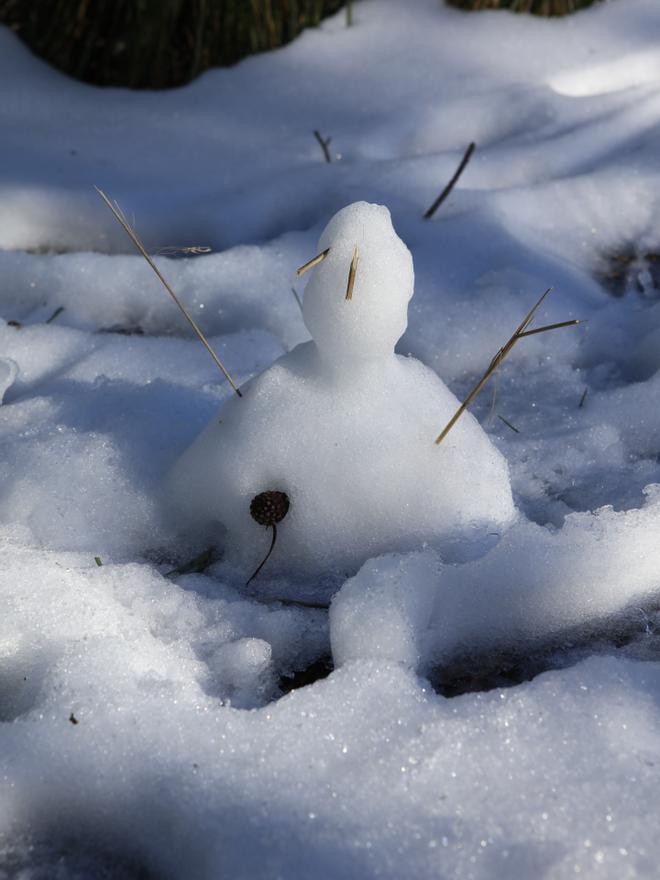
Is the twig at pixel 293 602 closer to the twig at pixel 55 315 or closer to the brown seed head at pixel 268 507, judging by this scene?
the brown seed head at pixel 268 507

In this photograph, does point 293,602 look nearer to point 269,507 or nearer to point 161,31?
point 269,507

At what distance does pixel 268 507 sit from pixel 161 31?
2188mm

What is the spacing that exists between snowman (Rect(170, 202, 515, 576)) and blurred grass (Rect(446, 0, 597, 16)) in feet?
6.69

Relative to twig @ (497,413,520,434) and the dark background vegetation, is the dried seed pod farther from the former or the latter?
the dark background vegetation

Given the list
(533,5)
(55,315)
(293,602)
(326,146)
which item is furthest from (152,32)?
(293,602)

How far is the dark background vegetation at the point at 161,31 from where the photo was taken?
119 inches

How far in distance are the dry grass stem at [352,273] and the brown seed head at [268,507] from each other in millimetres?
307

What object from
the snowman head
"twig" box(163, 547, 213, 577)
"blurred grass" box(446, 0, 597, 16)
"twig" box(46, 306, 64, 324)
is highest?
the snowman head

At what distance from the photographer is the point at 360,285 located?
1.32 m

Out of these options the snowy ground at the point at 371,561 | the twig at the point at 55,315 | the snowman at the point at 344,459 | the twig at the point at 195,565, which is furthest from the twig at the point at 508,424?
the twig at the point at 55,315

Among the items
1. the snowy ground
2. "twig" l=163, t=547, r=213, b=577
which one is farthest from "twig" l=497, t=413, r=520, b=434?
"twig" l=163, t=547, r=213, b=577

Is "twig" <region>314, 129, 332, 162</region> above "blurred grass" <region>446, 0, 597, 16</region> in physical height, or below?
below

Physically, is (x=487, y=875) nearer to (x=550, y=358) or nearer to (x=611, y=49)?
(x=550, y=358)

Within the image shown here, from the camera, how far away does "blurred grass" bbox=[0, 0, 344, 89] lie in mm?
3027
